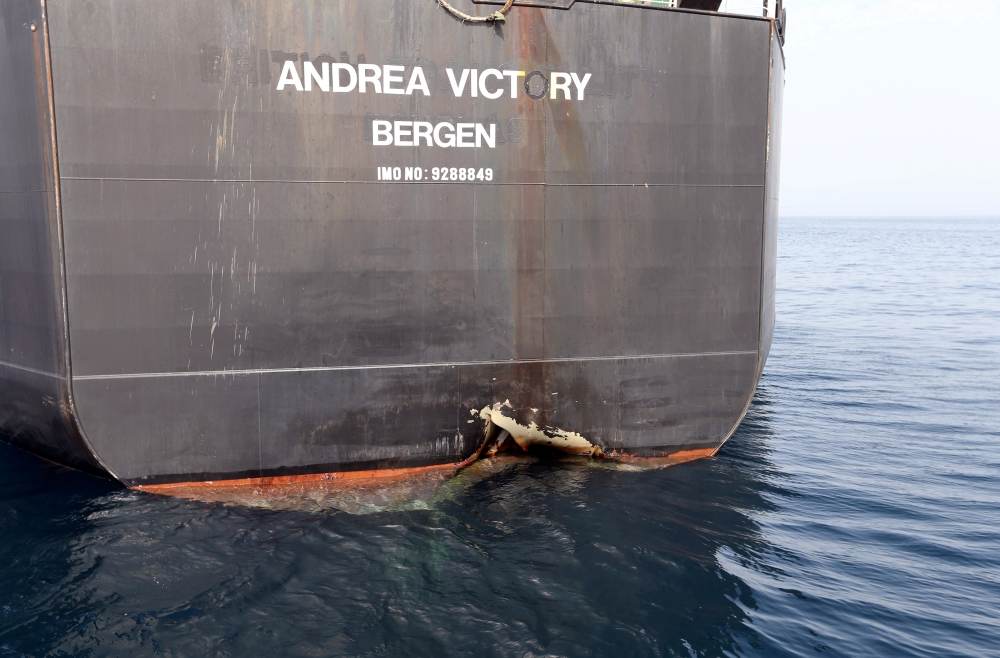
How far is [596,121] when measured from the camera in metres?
7.46

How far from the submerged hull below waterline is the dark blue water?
0.61 m

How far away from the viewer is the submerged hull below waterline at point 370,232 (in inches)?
256

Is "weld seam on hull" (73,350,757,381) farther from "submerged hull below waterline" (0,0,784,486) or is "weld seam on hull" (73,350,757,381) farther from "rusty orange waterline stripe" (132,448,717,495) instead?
"rusty orange waterline stripe" (132,448,717,495)

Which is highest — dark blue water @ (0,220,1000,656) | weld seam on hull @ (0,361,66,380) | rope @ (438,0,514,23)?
rope @ (438,0,514,23)

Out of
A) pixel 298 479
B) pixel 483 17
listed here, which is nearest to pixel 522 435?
pixel 298 479

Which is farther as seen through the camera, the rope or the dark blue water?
the rope

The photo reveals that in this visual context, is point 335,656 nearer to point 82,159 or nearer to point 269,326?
point 269,326

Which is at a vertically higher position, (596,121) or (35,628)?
(596,121)

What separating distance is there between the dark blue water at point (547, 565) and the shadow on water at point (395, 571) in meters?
0.02

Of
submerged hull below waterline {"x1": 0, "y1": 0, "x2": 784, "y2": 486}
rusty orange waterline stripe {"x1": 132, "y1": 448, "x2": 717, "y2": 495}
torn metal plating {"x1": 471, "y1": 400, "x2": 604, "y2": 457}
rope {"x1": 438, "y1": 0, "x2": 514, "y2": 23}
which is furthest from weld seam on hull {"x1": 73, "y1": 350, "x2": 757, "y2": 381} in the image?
rope {"x1": 438, "y1": 0, "x2": 514, "y2": 23}

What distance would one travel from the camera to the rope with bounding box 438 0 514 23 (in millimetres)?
6965

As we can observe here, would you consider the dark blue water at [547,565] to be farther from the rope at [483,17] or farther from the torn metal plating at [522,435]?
the rope at [483,17]

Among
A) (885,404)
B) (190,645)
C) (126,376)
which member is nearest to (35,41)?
(126,376)

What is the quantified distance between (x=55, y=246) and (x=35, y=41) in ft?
5.89
